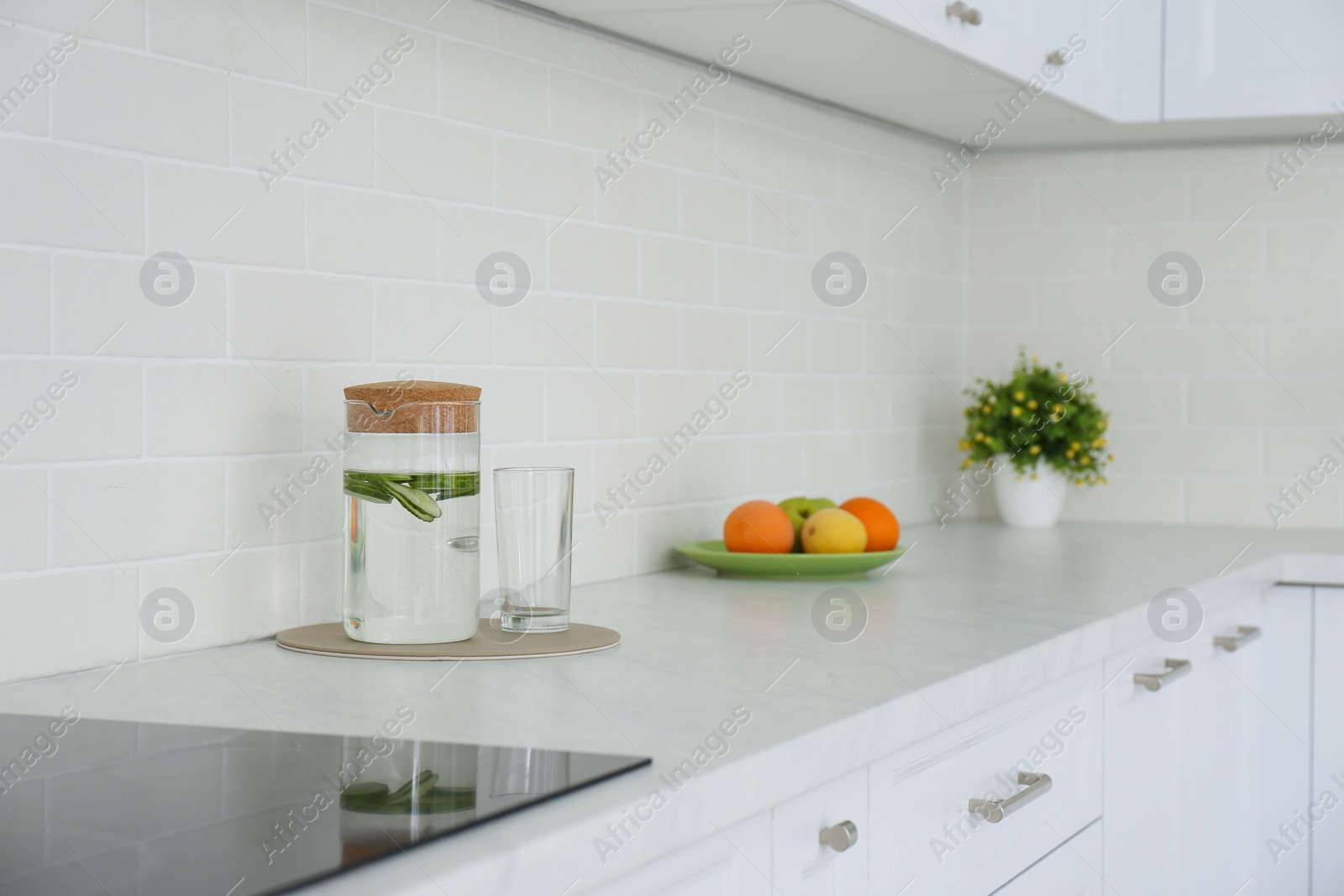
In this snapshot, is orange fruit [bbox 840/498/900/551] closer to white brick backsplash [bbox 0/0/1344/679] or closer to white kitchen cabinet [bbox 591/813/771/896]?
white brick backsplash [bbox 0/0/1344/679]

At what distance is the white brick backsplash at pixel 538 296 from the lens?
98cm

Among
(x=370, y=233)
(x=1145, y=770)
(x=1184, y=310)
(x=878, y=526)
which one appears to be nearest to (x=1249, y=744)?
(x=1145, y=770)

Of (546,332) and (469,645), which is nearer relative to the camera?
(469,645)

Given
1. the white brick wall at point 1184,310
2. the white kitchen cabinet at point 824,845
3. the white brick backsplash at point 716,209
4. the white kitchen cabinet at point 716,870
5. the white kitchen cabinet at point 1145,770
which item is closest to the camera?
the white kitchen cabinet at point 716,870

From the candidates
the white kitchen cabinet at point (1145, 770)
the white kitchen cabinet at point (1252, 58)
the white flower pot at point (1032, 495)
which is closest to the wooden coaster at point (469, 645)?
the white kitchen cabinet at point (1145, 770)

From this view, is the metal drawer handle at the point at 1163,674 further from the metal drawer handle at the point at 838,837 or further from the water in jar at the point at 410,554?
the water in jar at the point at 410,554

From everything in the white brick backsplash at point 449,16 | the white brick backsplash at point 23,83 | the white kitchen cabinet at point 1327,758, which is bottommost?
the white kitchen cabinet at point 1327,758

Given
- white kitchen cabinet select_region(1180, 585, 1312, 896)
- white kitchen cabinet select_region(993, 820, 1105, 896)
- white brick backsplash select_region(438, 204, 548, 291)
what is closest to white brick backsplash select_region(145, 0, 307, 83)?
white brick backsplash select_region(438, 204, 548, 291)

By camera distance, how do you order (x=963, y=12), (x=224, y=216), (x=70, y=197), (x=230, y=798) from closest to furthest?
(x=230, y=798)
(x=70, y=197)
(x=224, y=216)
(x=963, y=12)

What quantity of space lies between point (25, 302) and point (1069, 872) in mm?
1027

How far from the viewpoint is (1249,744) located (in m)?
1.63

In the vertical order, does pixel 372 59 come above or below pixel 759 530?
above

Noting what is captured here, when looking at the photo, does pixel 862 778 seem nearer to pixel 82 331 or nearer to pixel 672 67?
pixel 82 331

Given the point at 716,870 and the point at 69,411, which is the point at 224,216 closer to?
the point at 69,411
